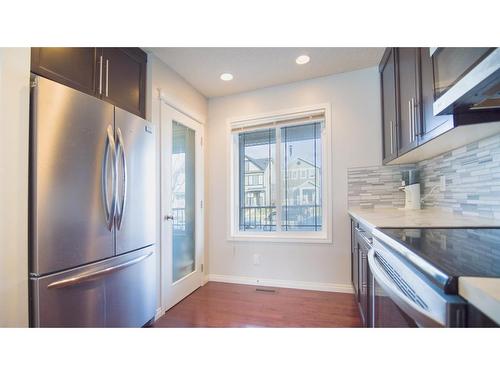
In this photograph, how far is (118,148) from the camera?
1441 millimetres

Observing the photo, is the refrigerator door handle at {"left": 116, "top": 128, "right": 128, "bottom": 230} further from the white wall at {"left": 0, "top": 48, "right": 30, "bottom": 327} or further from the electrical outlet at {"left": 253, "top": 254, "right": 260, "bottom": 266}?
the electrical outlet at {"left": 253, "top": 254, "right": 260, "bottom": 266}

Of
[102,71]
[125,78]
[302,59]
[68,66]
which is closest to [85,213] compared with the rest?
[68,66]

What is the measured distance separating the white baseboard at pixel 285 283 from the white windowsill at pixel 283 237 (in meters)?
0.49

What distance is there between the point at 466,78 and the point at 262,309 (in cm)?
218

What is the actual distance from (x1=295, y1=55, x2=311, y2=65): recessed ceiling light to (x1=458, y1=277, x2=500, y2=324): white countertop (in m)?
2.25

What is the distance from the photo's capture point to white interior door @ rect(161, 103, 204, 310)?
2148 millimetres

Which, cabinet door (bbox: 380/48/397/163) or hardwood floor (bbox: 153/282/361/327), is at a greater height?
cabinet door (bbox: 380/48/397/163)

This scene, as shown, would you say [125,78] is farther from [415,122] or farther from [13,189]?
[415,122]

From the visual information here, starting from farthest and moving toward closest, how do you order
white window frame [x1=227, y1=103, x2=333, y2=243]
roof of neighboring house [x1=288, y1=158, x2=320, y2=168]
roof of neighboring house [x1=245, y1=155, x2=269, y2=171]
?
roof of neighboring house [x1=245, y1=155, x2=269, y2=171] < roof of neighboring house [x1=288, y1=158, x2=320, y2=168] < white window frame [x1=227, y1=103, x2=333, y2=243]

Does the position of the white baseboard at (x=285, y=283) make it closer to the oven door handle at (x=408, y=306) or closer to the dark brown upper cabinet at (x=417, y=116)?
the dark brown upper cabinet at (x=417, y=116)

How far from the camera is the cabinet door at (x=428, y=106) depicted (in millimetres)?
1155

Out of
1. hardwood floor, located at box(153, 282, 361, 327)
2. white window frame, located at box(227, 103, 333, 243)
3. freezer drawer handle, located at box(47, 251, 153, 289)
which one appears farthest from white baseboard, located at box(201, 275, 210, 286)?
freezer drawer handle, located at box(47, 251, 153, 289)
